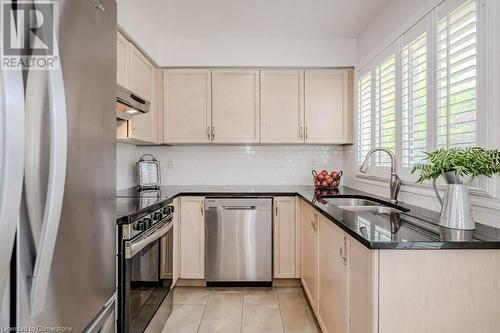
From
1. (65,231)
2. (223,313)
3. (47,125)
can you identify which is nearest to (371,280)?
(65,231)

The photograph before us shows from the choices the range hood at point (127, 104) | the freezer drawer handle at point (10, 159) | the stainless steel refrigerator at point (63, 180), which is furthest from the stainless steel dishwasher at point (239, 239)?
the freezer drawer handle at point (10, 159)

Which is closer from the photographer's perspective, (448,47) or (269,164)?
(448,47)

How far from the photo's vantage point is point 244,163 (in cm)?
351

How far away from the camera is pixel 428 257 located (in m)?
1.18

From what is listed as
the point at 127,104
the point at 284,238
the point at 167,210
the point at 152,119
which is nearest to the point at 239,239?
the point at 284,238

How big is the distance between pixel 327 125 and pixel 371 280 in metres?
2.24

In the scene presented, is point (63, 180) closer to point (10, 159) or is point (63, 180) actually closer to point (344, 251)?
point (10, 159)

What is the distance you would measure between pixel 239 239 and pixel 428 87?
1979mm

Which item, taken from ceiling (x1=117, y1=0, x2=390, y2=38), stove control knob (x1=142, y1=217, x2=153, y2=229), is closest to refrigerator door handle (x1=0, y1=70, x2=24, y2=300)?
stove control knob (x1=142, y1=217, x2=153, y2=229)

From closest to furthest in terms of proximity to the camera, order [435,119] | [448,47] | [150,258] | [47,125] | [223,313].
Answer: [47,125] → [448,47] → [435,119] → [150,258] → [223,313]

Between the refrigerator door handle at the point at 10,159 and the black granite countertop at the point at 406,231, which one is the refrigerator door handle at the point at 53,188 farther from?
the black granite countertop at the point at 406,231

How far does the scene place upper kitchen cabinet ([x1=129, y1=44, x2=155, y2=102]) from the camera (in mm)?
2467

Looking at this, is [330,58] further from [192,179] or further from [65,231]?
[65,231]

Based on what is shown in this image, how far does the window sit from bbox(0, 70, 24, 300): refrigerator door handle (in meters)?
1.81
